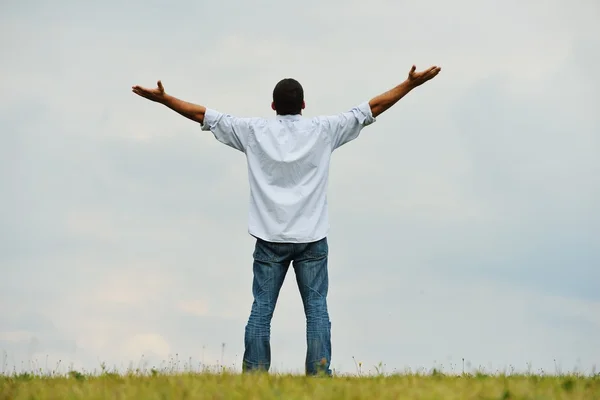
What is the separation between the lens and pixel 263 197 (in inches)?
352

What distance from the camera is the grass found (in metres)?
6.66

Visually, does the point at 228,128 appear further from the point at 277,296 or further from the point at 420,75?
the point at 420,75

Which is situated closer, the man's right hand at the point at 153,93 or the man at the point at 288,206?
the man at the point at 288,206

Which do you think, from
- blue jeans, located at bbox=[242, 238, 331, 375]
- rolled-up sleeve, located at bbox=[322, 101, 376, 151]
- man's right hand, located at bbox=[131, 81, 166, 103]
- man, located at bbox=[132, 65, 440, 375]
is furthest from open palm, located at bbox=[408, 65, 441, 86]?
man's right hand, located at bbox=[131, 81, 166, 103]

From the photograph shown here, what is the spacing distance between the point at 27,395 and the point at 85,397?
72 cm

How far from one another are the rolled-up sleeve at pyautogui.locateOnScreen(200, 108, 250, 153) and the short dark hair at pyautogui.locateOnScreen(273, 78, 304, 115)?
0.41m

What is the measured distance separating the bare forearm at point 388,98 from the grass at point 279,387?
9.77ft

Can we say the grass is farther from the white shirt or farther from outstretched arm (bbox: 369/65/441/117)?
outstretched arm (bbox: 369/65/441/117)

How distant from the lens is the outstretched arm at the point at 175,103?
925 centimetres

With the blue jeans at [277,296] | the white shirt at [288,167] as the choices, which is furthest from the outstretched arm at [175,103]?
the blue jeans at [277,296]

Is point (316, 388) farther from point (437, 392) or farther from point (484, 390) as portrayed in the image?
point (484, 390)

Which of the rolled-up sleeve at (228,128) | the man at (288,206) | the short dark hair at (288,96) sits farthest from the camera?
the rolled-up sleeve at (228,128)

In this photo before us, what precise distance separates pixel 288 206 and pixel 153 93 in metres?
2.11

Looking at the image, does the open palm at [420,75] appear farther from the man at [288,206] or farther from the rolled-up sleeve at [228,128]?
the rolled-up sleeve at [228,128]
